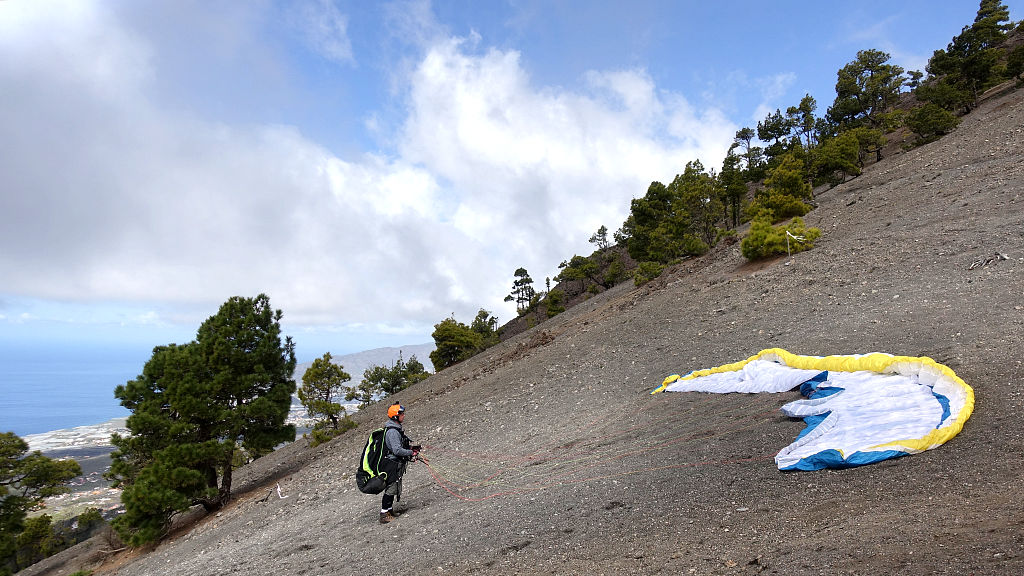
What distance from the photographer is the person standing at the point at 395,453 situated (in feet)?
25.4

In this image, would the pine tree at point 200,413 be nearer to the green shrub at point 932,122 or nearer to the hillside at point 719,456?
the hillside at point 719,456

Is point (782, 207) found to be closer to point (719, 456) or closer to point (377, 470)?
point (719, 456)

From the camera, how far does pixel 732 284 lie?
19875 millimetres

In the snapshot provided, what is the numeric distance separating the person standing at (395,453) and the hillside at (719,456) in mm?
425

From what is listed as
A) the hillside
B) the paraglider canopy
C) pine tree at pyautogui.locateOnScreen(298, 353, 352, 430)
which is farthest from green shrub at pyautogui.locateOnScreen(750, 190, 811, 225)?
pine tree at pyautogui.locateOnScreen(298, 353, 352, 430)

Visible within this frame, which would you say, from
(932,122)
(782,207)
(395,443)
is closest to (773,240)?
(782,207)

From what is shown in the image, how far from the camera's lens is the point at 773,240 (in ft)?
68.6

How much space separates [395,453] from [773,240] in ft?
62.7

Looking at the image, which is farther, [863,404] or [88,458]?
[88,458]

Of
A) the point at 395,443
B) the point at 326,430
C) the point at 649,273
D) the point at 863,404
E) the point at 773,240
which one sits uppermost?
the point at 649,273

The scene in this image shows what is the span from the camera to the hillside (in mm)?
4457

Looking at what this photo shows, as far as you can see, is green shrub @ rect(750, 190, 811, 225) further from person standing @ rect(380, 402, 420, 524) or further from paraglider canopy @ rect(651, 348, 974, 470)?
person standing @ rect(380, 402, 420, 524)

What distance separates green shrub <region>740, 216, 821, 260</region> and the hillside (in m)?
0.66

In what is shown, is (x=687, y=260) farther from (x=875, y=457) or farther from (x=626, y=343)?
(x=875, y=457)
